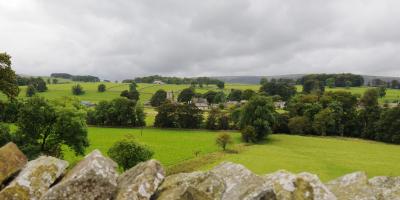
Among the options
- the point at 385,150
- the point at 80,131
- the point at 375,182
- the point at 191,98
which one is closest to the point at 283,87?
the point at 191,98

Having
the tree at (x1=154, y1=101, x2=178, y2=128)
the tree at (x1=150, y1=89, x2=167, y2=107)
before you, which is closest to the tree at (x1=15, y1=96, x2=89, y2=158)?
the tree at (x1=154, y1=101, x2=178, y2=128)

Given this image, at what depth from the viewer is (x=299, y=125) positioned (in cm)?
10088

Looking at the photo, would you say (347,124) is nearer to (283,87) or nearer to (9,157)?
(283,87)

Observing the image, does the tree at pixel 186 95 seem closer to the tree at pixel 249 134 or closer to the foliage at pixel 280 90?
the foliage at pixel 280 90

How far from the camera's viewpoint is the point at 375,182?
10.5 m

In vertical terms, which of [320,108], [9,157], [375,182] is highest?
[9,157]

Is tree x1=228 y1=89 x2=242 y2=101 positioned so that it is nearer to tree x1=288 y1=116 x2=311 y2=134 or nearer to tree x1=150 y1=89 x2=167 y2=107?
tree x1=150 y1=89 x2=167 y2=107

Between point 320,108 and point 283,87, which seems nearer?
point 320,108

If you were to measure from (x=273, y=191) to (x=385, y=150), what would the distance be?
7917cm

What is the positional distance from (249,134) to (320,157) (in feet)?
66.4

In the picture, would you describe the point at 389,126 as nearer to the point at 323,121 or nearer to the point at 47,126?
the point at 323,121

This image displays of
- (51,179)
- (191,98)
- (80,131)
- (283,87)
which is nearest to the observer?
(51,179)

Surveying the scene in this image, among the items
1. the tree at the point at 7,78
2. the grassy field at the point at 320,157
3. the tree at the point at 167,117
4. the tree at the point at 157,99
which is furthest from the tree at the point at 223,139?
the tree at the point at 157,99

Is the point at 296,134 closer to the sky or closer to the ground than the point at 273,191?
closer to the ground
